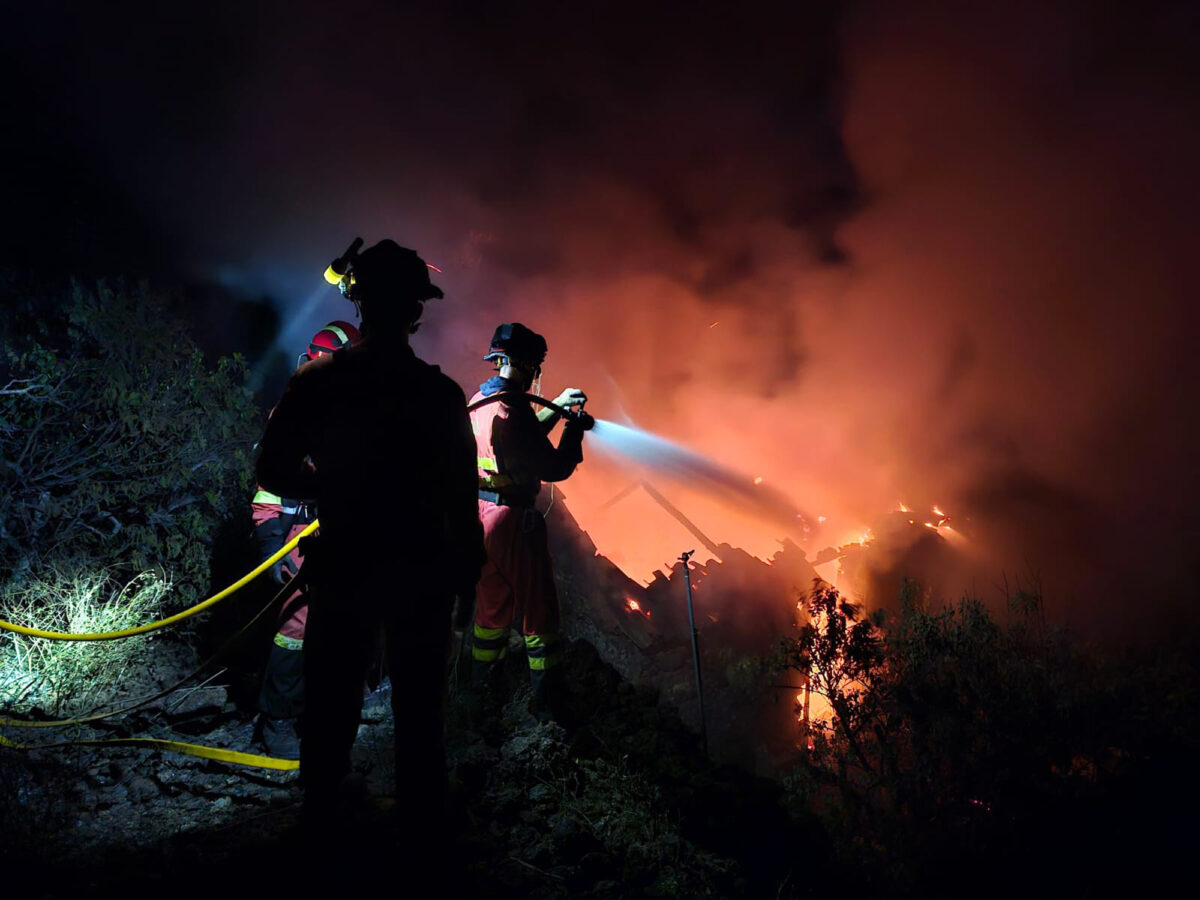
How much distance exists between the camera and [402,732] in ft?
7.10

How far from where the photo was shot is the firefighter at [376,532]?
2.08 m

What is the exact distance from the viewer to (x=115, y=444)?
6.16m

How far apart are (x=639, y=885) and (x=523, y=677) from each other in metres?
3.14

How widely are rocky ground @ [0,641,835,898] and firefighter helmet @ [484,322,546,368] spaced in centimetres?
278

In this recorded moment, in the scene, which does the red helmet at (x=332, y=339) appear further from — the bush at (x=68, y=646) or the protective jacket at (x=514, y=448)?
the bush at (x=68, y=646)

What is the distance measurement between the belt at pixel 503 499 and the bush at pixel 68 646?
3.42 m

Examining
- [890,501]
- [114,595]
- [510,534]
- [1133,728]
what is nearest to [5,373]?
[114,595]

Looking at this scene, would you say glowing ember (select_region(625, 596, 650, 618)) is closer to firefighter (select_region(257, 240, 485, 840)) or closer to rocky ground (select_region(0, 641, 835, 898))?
rocky ground (select_region(0, 641, 835, 898))

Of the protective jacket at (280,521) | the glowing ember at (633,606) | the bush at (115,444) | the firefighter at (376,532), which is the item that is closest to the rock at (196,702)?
the protective jacket at (280,521)

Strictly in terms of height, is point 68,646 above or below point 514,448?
below

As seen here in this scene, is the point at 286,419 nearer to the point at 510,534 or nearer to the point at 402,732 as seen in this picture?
the point at 402,732

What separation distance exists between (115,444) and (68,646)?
2.53 m

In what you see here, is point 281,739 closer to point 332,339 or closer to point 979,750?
point 332,339

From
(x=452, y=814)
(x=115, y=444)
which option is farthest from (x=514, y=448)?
(x=115, y=444)
